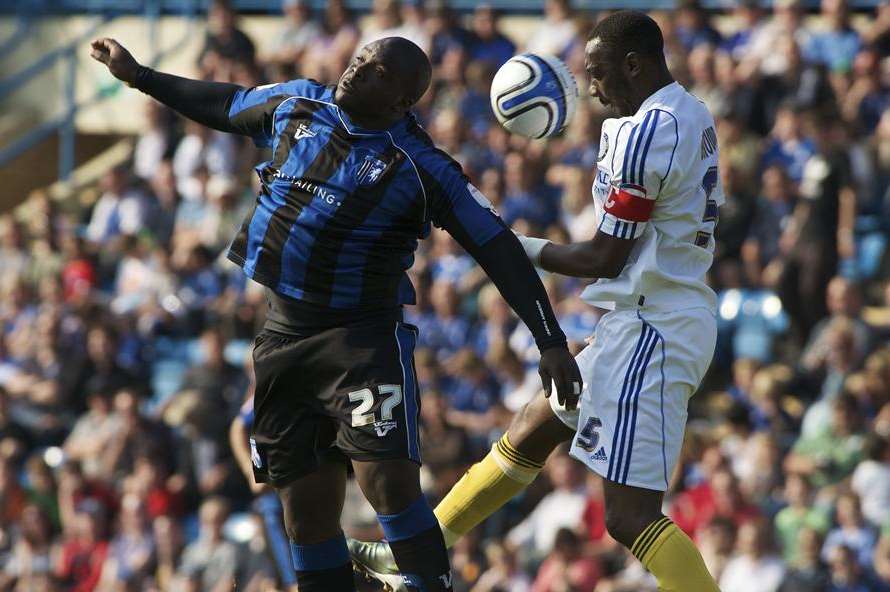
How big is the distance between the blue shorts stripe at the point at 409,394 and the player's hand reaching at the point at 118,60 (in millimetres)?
1523

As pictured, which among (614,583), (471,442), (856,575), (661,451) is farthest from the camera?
(471,442)

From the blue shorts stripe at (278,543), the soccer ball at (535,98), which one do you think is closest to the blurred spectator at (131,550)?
the blue shorts stripe at (278,543)

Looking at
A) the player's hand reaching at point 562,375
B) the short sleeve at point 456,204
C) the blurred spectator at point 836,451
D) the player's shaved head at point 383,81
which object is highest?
the player's shaved head at point 383,81

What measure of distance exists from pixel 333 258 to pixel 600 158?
3.62ft

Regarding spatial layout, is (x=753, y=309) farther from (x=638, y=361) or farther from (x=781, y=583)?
(x=638, y=361)

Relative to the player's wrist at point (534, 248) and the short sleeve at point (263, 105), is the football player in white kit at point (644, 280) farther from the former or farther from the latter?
the short sleeve at point (263, 105)

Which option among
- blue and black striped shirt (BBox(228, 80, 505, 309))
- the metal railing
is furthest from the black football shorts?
the metal railing

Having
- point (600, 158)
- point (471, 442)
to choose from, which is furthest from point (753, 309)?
point (600, 158)

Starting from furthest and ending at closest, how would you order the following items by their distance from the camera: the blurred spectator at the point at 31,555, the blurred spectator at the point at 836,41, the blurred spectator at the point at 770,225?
the blurred spectator at the point at 836,41
the blurred spectator at the point at 31,555
the blurred spectator at the point at 770,225

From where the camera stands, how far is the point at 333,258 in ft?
19.6

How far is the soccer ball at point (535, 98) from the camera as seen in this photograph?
641cm

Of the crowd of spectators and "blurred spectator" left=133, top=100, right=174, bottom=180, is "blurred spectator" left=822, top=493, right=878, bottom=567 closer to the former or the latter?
the crowd of spectators

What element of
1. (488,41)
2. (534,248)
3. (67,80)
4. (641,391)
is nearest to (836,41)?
(488,41)

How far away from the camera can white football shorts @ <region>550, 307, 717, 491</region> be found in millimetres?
5867
